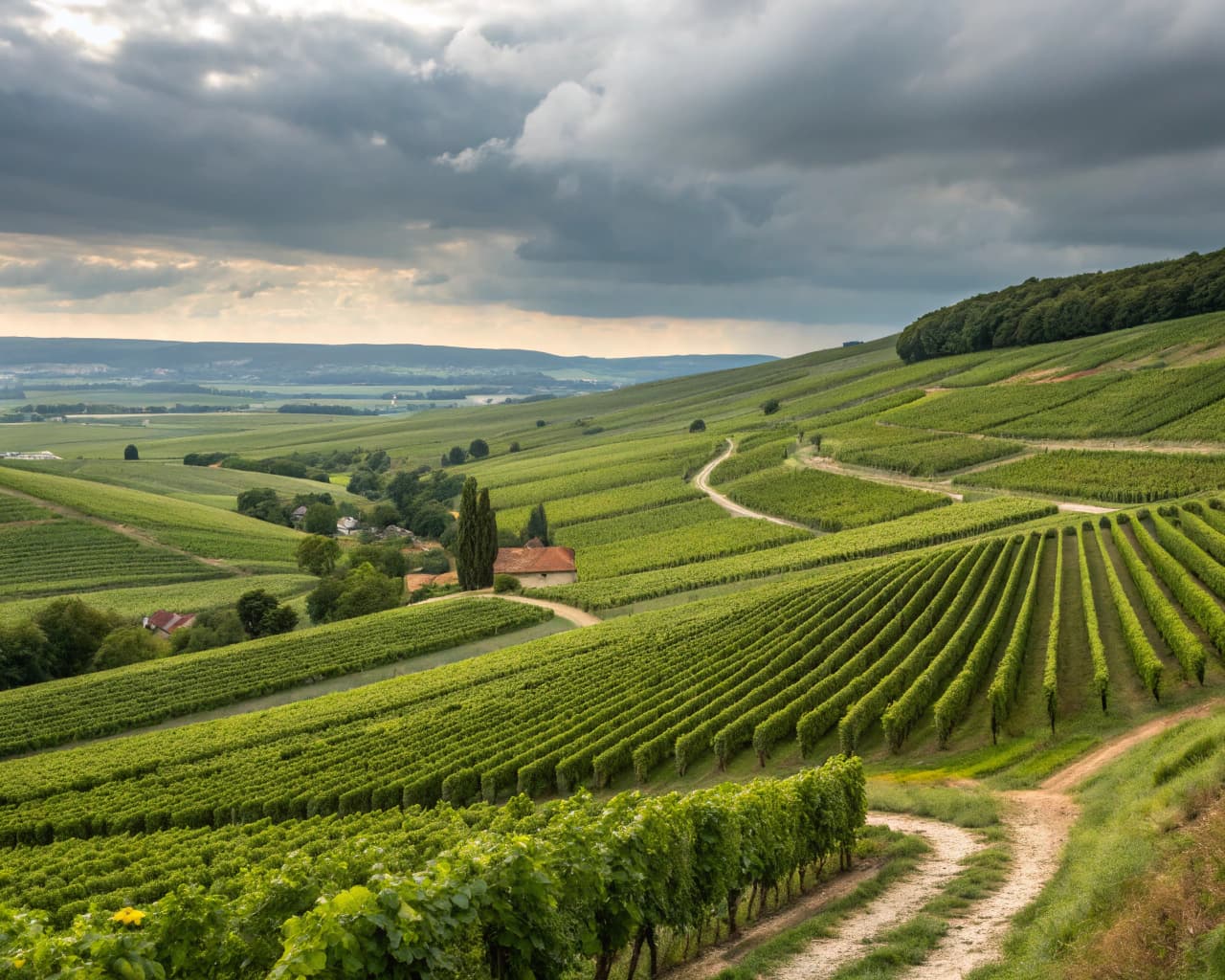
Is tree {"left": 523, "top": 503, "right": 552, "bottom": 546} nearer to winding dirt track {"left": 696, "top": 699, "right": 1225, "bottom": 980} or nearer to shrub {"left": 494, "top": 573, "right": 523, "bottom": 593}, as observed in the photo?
shrub {"left": 494, "top": 573, "right": 523, "bottom": 593}

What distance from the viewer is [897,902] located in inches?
669

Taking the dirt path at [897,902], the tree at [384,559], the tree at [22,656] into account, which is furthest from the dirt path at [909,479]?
the tree at [22,656]

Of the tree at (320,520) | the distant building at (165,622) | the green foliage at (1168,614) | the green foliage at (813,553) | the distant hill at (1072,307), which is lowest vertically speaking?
the distant building at (165,622)

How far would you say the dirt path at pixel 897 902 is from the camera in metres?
14.0

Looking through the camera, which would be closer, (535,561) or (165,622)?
(165,622)

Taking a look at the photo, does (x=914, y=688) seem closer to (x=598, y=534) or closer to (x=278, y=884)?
(x=278, y=884)

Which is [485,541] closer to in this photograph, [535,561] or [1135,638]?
[535,561]

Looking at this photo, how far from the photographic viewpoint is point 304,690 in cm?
5478

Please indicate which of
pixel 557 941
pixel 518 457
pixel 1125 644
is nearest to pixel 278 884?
pixel 557 941

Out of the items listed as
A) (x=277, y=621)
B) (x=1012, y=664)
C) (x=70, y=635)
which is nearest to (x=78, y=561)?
(x=70, y=635)

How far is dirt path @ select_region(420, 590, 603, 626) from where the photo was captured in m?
66.8

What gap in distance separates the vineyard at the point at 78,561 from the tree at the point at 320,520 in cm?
2892

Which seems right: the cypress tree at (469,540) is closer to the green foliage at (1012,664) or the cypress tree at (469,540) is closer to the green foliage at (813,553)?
the green foliage at (813,553)

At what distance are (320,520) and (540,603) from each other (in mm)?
66420
